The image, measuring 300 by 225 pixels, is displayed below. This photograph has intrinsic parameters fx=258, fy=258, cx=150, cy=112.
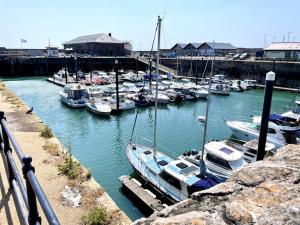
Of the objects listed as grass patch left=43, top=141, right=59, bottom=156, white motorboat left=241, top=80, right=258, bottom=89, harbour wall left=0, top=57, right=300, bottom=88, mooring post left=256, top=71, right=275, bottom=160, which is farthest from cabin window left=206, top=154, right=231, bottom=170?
harbour wall left=0, top=57, right=300, bottom=88

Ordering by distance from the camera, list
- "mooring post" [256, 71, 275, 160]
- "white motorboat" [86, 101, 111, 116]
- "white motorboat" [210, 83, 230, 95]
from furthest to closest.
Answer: "white motorboat" [210, 83, 230, 95]
"white motorboat" [86, 101, 111, 116]
"mooring post" [256, 71, 275, 160]

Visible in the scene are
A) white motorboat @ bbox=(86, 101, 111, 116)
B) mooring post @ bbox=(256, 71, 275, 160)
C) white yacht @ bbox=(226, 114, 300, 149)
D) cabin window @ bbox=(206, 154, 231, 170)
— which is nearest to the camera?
mooring post @ bbox=(256, 71, 275, 160)

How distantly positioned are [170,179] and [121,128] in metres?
14.4

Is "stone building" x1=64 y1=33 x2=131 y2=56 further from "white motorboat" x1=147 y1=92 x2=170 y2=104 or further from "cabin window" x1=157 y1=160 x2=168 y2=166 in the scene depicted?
"cabin window" x1=157 y1=160 x2=168 y2=166

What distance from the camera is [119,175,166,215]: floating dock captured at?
11858mm

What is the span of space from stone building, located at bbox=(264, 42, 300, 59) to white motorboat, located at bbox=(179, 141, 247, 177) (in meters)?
55.2

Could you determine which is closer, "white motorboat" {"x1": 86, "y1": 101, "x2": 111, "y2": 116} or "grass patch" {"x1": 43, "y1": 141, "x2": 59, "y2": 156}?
"grass patch" {"x1": 43, "y1": 141, "x2": 59, "y2": 156}

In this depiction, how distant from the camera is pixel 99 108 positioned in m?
31.2

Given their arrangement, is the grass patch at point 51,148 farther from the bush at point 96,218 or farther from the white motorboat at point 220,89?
the white motorboat at point 220,89

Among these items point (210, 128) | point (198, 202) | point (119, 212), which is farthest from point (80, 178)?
point (210, 128)

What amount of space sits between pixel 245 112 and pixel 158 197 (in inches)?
983

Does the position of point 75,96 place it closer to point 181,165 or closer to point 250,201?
point 181,165

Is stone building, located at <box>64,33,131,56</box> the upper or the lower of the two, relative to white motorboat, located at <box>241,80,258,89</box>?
upper

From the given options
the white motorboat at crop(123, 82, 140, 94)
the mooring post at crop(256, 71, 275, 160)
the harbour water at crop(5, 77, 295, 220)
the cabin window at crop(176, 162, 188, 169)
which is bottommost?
the harbour water at crop(5, 77, 295, 220)
